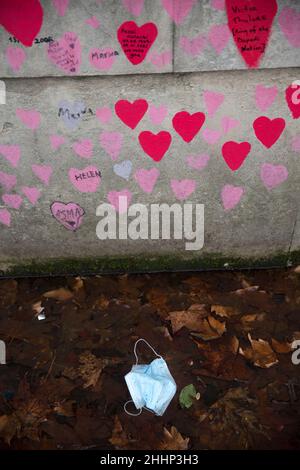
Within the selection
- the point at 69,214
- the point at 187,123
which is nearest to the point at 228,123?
the point at 187,123

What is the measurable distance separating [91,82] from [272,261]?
7.19 ft

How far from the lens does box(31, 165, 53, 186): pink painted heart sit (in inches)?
124

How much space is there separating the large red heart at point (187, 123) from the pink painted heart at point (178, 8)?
2.04 feet

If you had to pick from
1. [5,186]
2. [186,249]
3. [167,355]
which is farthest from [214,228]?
[5,186]

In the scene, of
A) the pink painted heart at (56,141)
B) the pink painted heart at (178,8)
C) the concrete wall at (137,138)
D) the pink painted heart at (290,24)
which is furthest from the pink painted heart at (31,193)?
the pink painted heart at (290,24)

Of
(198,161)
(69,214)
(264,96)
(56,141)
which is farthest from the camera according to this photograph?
(69,214)

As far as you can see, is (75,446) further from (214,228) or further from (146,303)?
(214,228)

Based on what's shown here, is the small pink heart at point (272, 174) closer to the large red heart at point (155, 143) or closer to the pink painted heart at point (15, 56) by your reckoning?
the large red heart at point (155, 143)

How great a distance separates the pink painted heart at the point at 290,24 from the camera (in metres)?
2.62

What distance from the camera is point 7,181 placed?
10.6 ft

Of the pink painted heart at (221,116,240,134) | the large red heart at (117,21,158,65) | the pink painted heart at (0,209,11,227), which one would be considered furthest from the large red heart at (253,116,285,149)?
the pink painted heart at (0,209,11,227)

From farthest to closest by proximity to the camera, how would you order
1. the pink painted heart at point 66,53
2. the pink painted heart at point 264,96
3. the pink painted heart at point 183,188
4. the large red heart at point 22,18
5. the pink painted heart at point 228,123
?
1. the pink painted heart at point 183,188
2. the pink painted heart at point 228,123
3. the pink painted heart at point 264,96
4. the pink painted heart at point 66,53
5. the large red heart at point 22,18

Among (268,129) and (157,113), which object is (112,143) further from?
(268,129)

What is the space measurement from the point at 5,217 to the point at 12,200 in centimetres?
18
